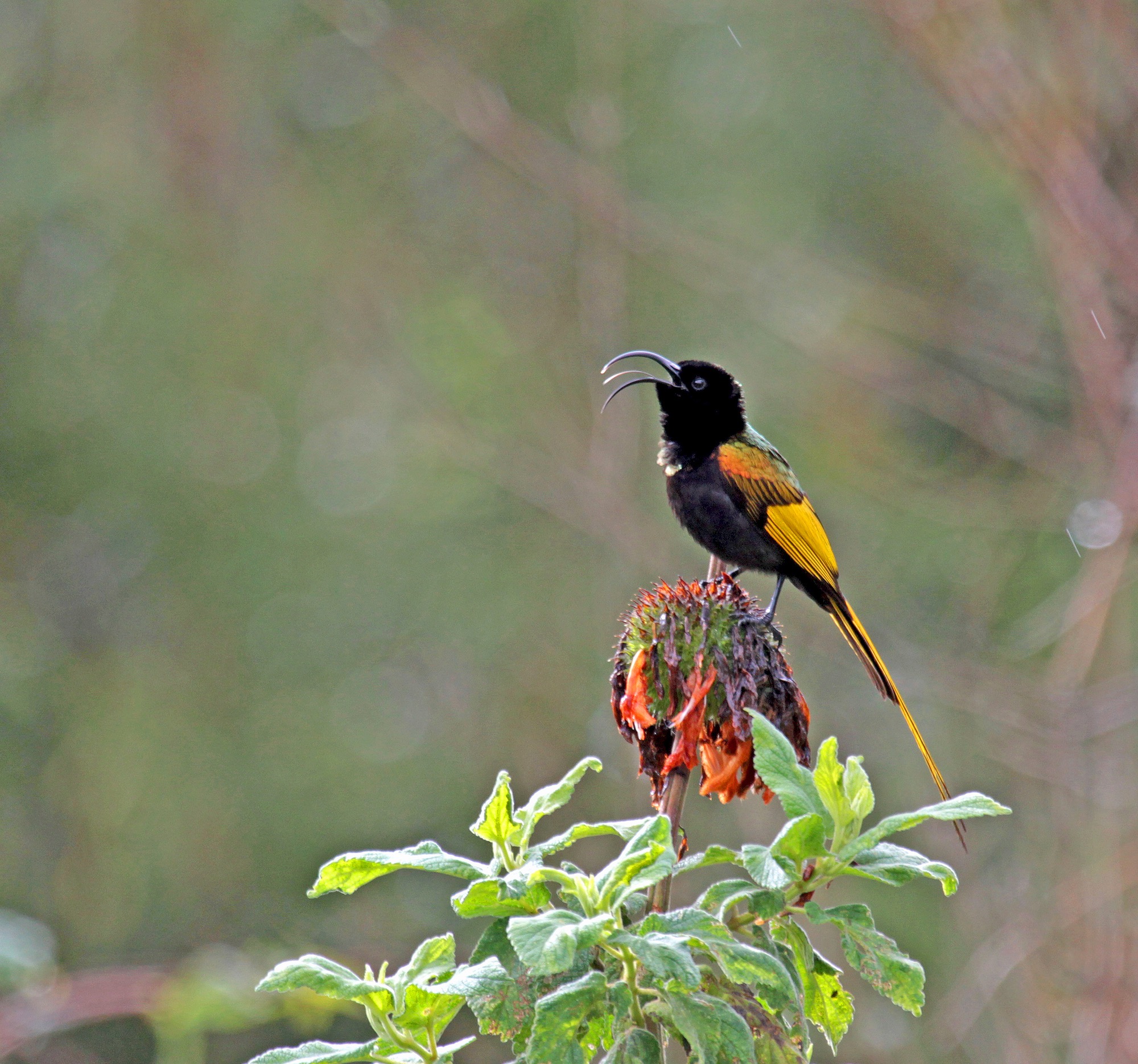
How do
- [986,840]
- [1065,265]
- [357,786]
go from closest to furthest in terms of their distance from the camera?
1. [1065,265]
2. [986,840]
3. [357,786]

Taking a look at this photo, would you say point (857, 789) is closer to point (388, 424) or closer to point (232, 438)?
point (388, 424)

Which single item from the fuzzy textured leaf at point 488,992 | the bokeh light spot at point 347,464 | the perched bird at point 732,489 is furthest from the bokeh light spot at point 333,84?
the fuzzy textured leaf at point 488,992

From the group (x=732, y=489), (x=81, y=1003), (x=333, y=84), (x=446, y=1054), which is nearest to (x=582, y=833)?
(x=446, y=1054)

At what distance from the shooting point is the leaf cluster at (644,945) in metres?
1.44

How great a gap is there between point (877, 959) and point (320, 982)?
697 mm

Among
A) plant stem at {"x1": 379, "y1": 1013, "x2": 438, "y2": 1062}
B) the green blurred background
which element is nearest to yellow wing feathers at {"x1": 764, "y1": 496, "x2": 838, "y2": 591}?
plant stem at {"x1": 379, "y1": 1013, "x2": 438, "y2": 1062}

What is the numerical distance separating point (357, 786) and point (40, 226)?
6.64 meters

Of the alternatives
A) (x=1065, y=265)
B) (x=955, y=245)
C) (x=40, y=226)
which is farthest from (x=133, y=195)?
(x=1065, y=265)

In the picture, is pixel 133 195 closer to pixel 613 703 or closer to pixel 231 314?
pixel 231 314

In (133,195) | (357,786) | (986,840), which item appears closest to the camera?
(986,840)

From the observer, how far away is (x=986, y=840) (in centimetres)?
916

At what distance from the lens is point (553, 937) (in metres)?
1.33

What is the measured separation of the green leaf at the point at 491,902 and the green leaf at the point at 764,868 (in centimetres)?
26

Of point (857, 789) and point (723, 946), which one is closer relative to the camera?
point (723, 946)
